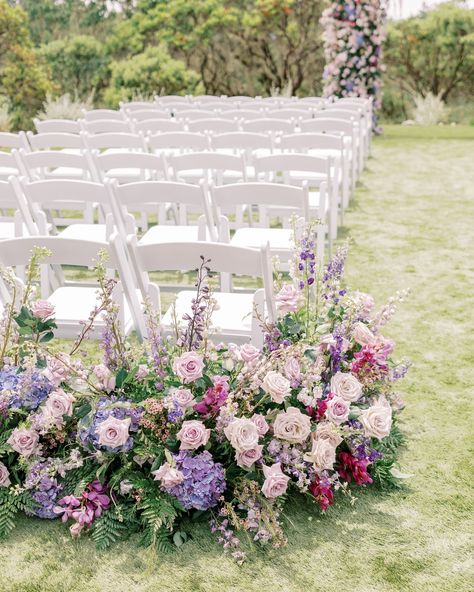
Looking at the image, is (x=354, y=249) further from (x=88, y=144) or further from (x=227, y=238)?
(x=88, y=144)

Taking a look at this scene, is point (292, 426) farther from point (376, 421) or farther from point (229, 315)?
point (229, 315)

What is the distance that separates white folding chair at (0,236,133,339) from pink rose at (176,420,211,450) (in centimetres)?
67

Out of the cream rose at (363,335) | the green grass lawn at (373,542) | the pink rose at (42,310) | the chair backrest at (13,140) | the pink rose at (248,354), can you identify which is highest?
the pink rose at (42,310)

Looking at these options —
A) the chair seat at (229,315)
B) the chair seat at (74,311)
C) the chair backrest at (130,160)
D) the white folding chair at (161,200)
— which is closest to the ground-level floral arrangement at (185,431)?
the chair seat at (229,315)

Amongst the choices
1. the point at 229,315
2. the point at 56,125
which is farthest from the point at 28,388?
the point at 56,125

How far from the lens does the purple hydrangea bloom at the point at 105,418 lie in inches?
117

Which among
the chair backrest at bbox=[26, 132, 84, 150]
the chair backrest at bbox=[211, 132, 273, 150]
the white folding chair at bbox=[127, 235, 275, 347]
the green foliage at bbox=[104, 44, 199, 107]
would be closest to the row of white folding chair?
the white folding chair at bbox=[127, 235, 275, 347]

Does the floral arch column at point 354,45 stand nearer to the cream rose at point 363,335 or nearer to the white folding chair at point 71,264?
the white folding chair at point 71,264

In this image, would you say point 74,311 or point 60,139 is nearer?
point 74,311

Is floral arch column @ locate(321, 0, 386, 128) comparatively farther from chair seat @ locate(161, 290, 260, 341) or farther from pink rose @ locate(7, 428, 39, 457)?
pink rose @ locate(7, 428, 39, 457)

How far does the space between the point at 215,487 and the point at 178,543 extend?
0.25 metres

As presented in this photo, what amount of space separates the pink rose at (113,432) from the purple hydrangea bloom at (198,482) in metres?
0.23

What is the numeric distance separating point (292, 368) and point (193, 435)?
50cm

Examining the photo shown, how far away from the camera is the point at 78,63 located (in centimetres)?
1881
